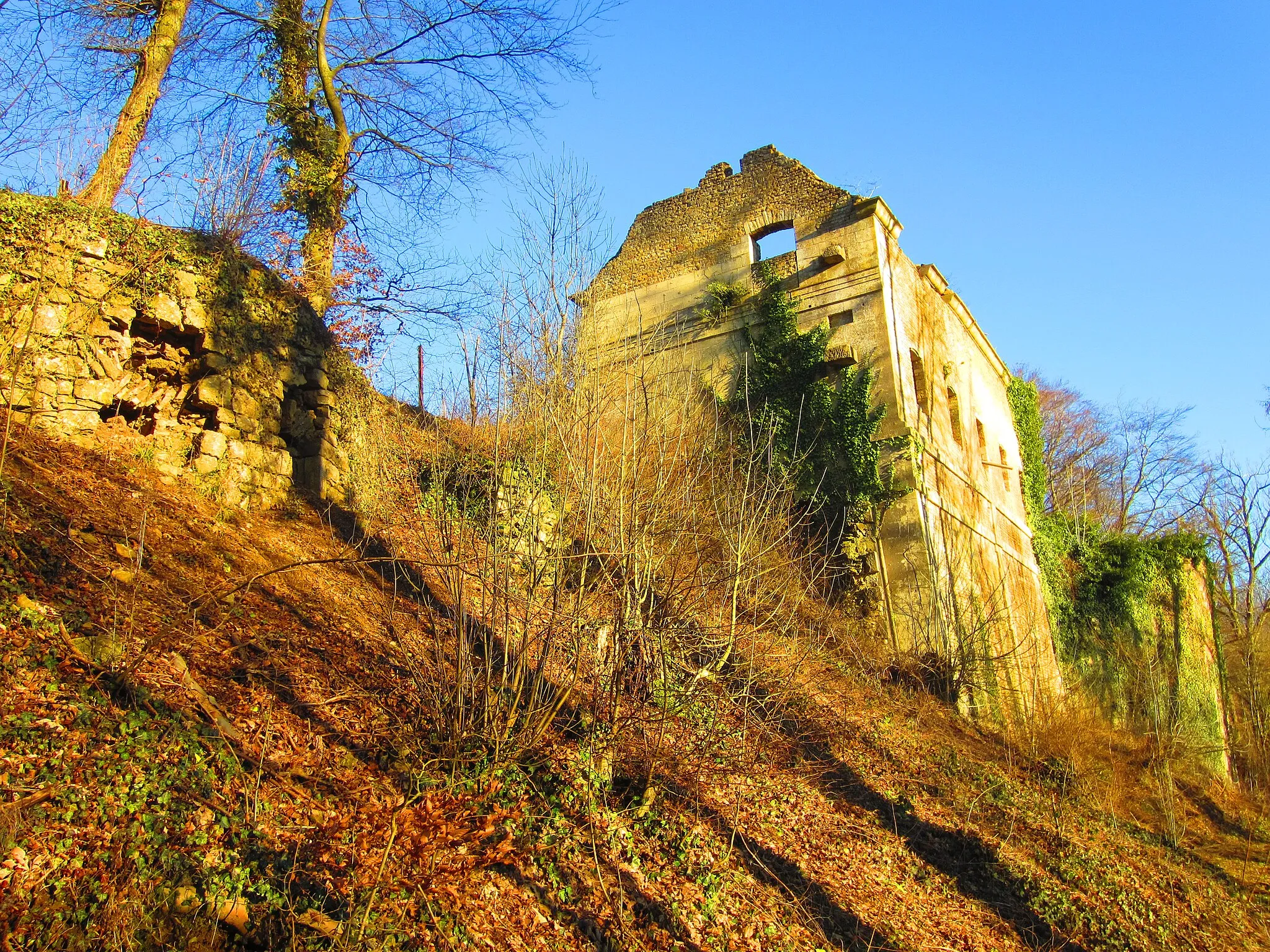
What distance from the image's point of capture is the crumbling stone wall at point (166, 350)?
6.93 meters

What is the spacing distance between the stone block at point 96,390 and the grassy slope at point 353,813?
1.39 ft

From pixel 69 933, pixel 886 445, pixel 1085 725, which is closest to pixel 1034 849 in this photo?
pixel 1085 725

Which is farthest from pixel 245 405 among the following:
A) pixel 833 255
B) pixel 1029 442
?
pixel 1029 442

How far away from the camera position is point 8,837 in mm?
3293

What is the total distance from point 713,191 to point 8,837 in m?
16.6

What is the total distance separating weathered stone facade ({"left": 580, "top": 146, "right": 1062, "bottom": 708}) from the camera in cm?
1375

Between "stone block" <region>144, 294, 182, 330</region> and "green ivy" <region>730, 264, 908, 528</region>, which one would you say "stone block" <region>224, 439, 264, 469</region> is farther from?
"green ivy" <region>730, 264, 908, 528</region>

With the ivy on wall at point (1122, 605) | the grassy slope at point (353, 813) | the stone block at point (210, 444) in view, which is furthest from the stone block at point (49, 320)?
the ivy on wall at point (1122, 605)

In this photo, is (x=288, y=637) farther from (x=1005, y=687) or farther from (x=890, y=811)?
(x=1005, y=687)

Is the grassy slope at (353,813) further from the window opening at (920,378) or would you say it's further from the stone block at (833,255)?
the stone block at (833,255)

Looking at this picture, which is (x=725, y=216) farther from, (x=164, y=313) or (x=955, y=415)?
(x=164, y=313)

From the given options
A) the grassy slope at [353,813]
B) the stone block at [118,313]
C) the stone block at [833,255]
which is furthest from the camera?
the stone block at [833,255]

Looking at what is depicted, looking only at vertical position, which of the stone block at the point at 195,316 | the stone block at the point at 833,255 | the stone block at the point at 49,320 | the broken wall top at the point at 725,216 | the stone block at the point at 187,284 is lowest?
the stone block at the point at 49,320

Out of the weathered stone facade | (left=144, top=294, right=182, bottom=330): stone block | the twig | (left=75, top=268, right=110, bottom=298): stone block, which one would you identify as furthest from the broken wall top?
the twig
